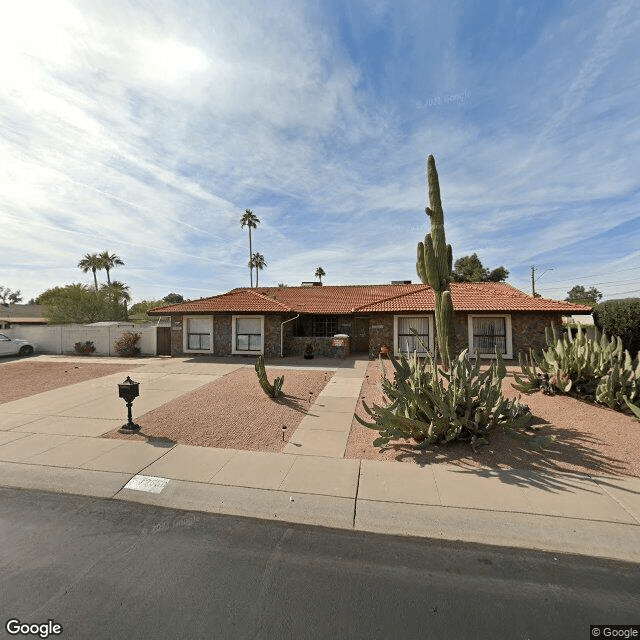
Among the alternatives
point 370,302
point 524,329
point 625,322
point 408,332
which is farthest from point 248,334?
point 625,322

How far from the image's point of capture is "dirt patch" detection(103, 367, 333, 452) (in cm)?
693

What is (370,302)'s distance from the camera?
19.8 meters

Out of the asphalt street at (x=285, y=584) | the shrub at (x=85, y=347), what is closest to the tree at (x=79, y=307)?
the shrub at (x=85, y=347)

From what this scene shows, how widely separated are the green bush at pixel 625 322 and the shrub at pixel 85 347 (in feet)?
91.8

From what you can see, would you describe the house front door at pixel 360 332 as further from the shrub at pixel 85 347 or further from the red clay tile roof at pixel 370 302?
the shrub at pixel 85 347

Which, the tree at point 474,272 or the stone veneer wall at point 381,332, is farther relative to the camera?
the tree at point 474,272

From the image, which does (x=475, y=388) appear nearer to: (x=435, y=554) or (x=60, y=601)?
(x=435, y=554)

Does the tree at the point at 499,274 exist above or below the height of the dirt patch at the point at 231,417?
above

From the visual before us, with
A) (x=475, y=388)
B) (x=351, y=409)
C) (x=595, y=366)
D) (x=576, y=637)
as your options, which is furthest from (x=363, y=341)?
(x=576, y=637)

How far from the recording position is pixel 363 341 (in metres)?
20.8

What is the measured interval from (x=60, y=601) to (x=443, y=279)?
10.5 metres

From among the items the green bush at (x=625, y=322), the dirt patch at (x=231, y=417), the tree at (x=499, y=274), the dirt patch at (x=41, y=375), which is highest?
the tree at (x=499, y=274)

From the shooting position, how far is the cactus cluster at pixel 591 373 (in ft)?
24.9

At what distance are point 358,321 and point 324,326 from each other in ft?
6.85
